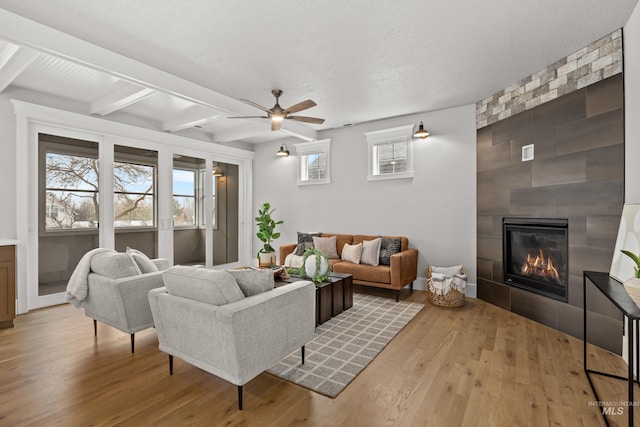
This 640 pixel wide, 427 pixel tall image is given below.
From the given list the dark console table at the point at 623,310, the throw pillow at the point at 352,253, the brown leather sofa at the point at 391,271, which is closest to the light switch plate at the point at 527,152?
the dark console table at the point at 623,310

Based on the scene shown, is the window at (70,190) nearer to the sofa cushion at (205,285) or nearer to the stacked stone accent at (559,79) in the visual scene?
the sofa cushion at (205,285)

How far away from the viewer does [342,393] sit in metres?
2.18

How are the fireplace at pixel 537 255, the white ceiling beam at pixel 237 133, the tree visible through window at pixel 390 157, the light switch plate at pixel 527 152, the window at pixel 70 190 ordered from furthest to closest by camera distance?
the white ceiling beam at pixel 237 133 → the tree visible through window at pixel 390 157 → the window at pixel 70 190 → the light switch plate at pixel 527 152 → the fireplace at pixel 537 255

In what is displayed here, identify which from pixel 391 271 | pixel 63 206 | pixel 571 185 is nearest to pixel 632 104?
pixel 571 185

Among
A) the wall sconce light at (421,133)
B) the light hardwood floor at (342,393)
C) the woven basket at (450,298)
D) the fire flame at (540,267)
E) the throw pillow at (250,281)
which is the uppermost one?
the wall sconce light at (421,133)

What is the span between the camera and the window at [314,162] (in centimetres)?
604

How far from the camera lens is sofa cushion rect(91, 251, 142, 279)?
2.82m

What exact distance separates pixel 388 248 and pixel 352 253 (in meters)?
0.56

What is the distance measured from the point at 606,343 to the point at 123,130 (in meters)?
6.43

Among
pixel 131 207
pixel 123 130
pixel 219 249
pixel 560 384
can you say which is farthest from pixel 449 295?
pixel 123 130

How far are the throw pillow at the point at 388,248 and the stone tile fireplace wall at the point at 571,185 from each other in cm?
127

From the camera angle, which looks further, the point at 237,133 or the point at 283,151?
the point at 283,151

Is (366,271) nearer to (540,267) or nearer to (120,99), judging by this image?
(540,267)

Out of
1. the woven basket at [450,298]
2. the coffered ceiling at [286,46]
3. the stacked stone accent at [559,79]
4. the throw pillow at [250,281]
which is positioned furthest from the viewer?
the woven basket at [450,298]
